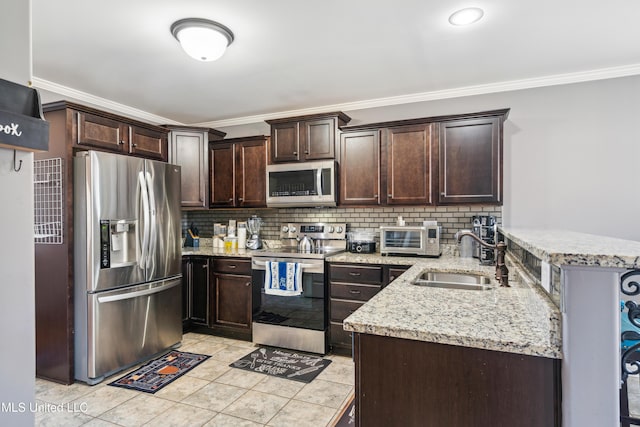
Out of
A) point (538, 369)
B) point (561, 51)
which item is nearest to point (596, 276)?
point (538, 369)

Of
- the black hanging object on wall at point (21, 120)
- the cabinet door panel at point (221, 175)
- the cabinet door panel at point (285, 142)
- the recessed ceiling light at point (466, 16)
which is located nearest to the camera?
the black hanging object on wall at point (21, 120)

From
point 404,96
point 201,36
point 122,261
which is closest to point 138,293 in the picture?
point 122,261

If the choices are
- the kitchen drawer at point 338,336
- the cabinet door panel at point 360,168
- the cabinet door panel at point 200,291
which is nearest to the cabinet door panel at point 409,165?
the cabinet door panel at point 360,168

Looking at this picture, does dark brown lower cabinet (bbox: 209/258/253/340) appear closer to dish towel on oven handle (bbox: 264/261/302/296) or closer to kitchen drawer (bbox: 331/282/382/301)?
dish towel on oven handle (bbox: 264/261/302/296)

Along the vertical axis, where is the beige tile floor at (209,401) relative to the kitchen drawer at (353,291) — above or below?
below

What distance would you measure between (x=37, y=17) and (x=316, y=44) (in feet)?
5.69

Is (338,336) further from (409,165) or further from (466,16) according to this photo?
(466,16)

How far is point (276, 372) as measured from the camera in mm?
2963

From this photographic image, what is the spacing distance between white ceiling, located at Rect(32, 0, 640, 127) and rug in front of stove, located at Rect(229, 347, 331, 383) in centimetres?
253

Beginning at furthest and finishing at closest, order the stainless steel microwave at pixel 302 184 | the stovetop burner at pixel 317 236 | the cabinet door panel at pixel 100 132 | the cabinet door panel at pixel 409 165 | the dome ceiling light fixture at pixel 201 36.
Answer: the stovetop burner at pixel 317 236 < the stainless steel microwave at pixel 302 184 < the cabinet door panel at pixel 409 165 < the cabinet door panel at pixel 100 132 < the dome ceiling light fixture at pixel 201 36

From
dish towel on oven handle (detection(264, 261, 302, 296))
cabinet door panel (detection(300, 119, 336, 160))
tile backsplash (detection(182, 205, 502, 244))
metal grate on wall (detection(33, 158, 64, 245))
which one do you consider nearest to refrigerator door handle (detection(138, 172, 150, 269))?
metal grate on wall (detection(33, 158, 64, 245))

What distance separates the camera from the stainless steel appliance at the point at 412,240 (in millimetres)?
3295

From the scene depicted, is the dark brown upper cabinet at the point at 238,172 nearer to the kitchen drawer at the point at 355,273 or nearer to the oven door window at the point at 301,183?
the oven door window at the point at 301,183

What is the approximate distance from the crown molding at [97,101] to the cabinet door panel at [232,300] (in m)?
2.09
